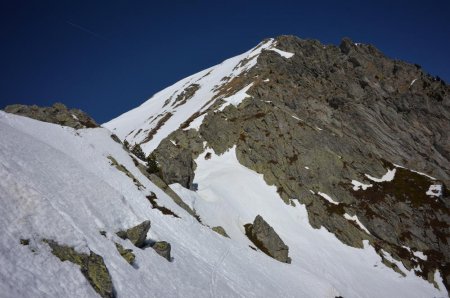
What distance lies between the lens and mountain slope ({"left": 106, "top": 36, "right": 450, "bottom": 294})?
56.7m

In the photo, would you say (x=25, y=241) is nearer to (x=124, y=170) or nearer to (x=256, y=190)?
(x=124, y=170)

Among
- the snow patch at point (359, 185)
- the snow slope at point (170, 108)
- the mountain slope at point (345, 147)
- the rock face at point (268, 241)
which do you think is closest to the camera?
the rock face at point (268, 241)

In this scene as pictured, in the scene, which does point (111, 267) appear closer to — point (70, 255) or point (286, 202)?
point (70, 255)

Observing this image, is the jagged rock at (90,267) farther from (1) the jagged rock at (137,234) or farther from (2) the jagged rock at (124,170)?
(2) the jagged rock at (124,170)

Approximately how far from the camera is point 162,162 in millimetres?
Answer: 48031

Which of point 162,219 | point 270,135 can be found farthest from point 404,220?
point 162,219

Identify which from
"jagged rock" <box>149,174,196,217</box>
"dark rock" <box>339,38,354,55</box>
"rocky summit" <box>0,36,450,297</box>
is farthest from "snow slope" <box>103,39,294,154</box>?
"jagged rock" <box>149,174,196,217</box>

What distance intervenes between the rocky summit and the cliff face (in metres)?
0.30

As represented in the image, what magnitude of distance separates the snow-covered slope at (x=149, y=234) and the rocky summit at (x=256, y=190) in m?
0.12

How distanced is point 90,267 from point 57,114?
119ft

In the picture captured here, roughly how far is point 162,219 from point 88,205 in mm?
8733

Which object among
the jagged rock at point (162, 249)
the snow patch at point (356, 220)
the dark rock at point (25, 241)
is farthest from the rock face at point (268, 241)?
the dark rock at point (25, 241)

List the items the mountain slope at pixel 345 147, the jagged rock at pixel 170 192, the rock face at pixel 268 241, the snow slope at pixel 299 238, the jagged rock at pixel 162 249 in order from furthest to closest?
the mountain slope at pixel 345 147, the snow slope at pixel 299 238, the rock face at pixel 268 241, the jagged rock at pixel 170 192, the jagged rock at pixel 162 249

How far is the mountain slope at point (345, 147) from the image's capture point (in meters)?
56.7
